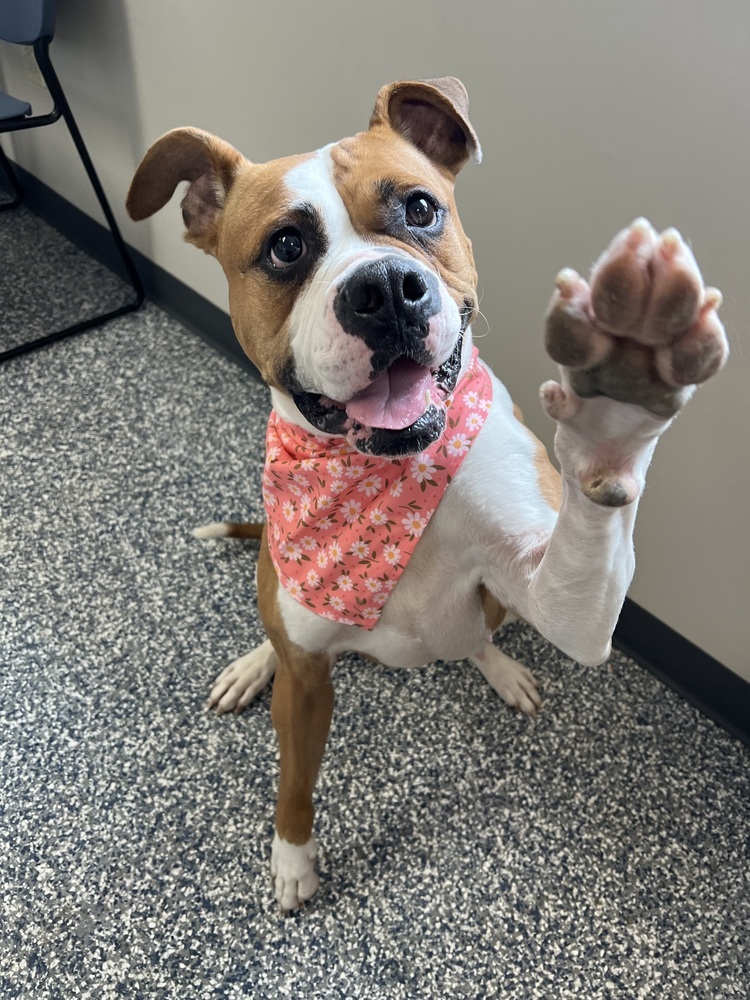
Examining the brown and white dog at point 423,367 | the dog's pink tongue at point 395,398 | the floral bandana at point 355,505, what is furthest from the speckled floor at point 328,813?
the dog's pink tongue at point 395,398

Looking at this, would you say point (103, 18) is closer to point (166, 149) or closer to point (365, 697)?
point (166, 149)

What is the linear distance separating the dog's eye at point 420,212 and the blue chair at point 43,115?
1.76m

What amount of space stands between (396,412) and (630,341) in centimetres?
42

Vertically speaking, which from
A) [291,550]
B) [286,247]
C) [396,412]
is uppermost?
[286,247]

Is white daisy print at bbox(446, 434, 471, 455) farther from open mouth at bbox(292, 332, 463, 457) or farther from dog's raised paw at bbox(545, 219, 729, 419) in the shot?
dog's raised paw at bbox(545, 219, 729, 419)

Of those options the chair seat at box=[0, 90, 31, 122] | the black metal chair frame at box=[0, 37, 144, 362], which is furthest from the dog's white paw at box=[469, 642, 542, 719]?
the chair seat at box=[0, 90, 31, 122]

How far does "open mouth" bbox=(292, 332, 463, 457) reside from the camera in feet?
3.23

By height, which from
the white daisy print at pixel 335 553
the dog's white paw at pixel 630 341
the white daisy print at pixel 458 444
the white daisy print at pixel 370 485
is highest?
the dog's white paw at pixel 630 341

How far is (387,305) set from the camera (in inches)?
35.8

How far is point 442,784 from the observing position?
1.61m

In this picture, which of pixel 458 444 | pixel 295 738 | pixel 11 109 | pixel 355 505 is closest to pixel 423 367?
pixel 458 444

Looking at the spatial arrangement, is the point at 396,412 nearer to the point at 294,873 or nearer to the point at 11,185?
the point at 294,873

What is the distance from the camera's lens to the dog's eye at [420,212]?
1.07 metres

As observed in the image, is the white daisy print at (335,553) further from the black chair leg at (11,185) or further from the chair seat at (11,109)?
the black chair leg at (11,185)
